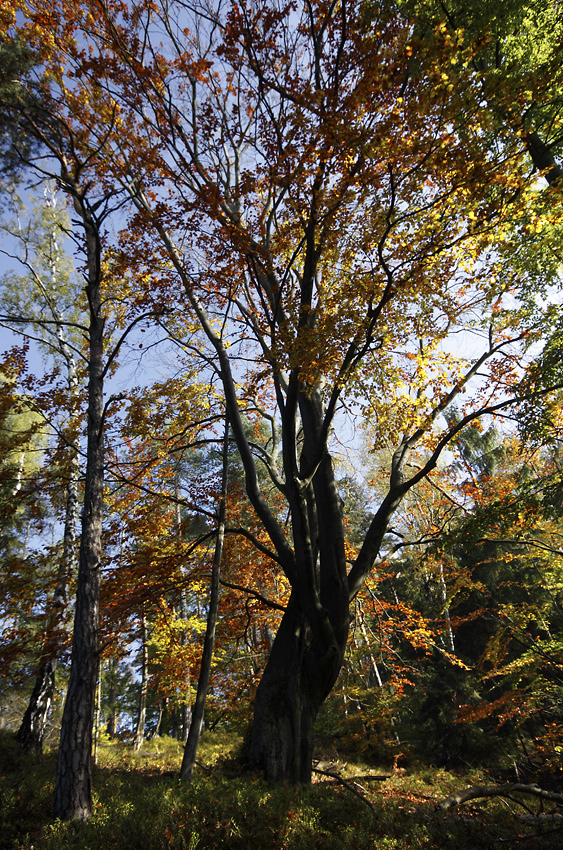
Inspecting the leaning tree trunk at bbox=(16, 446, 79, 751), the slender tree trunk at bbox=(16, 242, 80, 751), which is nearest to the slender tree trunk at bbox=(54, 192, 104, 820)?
the slender tree trunk at bbox=(16, 242, 80, 751)

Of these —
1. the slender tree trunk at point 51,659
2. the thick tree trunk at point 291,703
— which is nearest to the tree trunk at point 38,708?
the slender tree trunk at point 51,659

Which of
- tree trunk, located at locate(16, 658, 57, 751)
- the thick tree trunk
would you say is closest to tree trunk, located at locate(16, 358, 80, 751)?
tree trunk, located at locate(16, 658, 57, 751)

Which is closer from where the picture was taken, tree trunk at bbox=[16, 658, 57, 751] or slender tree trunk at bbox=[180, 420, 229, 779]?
slender tree trunk at bbox=[180, 420, 229, 779]

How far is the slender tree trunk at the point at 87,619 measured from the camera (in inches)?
189

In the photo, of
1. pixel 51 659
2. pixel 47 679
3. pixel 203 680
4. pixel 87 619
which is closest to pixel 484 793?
pixel 203 680

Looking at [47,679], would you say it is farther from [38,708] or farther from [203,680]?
[203,680]

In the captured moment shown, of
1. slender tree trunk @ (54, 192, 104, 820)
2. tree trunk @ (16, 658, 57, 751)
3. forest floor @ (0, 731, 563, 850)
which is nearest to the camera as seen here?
forest floor @ (0, 731, 563, 850)

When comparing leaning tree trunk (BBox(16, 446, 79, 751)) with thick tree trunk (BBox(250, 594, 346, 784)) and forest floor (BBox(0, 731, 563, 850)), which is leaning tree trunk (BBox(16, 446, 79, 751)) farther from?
thick tree trunk (BBox(250, 594, 346, 784))

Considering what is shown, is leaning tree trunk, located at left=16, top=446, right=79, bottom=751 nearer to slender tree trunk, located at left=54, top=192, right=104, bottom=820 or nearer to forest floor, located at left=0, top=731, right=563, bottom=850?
slender tree trunk, located at left=54, top=192, right=104, bottom=820

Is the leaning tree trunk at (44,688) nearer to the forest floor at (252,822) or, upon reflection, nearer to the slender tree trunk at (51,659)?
the slender tree trunk at (51,659)

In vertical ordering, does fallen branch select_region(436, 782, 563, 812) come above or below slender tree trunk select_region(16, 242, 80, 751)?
below

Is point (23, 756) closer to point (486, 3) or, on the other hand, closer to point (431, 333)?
point (431, 333)

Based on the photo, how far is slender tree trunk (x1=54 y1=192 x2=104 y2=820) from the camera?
15.7ft

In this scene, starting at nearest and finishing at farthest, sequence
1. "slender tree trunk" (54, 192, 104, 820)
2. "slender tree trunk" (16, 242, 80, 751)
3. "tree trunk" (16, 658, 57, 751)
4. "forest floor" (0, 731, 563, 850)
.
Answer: "forest floor" (0, 731, 563, 850) → "slender tree trunk" (54, 192, 104, 820) → "slender tree trunk" (16, 242, 80, 751) → "tree trunk" (16, 658, 57, 751)
